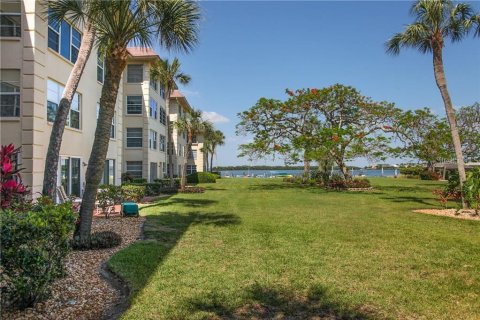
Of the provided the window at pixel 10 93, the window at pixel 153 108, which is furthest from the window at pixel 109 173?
the window at pixel 153 108

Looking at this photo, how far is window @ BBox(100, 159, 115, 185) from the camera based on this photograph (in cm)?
2167

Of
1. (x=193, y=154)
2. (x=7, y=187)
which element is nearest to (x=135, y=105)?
(x=7, y=187)

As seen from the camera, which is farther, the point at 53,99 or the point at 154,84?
the point at 154,84

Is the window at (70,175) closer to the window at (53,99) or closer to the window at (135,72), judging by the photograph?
the window at (53,99)

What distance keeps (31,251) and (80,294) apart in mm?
1458

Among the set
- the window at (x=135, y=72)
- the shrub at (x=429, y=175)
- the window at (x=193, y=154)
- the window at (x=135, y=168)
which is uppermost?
the window at (x=135, y=72)

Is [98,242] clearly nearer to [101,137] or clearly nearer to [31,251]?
[101,137]

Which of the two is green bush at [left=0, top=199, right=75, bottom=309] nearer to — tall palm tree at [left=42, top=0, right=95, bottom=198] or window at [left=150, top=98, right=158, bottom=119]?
tall palm tree at [left=42, top=0, right=95, bottom=198]

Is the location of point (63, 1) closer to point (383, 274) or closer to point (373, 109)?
point (383, 274)

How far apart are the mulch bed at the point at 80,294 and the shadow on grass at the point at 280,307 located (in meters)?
1.33

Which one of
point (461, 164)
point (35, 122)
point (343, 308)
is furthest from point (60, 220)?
point (461, 164)

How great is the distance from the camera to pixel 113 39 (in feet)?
28.6

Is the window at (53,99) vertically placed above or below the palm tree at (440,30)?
below

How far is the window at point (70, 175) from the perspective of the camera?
52.6 feet
